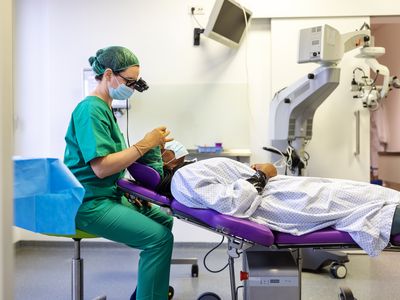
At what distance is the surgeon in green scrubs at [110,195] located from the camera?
142 centimetres

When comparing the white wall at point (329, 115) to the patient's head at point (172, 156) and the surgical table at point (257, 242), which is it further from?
the surgical table at point (257, 242)

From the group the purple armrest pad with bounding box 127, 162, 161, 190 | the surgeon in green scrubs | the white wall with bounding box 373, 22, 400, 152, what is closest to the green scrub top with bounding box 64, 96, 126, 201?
the surgeon in green scrubs

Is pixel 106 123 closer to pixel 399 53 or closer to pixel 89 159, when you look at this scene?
pixel 89 159

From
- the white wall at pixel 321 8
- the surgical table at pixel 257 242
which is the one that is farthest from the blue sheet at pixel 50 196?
the white wall at pixel 321 8

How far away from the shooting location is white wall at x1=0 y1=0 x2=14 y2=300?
543 millimetres

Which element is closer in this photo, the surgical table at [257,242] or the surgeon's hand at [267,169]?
the surgical table at [257,242]

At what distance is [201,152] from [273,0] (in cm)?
135

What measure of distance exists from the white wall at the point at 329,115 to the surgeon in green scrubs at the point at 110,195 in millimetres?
1778

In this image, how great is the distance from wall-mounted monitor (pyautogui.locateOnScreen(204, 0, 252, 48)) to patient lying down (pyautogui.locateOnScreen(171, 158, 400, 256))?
Answer: 5.35 ft

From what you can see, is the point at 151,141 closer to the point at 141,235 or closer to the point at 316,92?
the point at 141,235

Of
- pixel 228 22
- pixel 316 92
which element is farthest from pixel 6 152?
pixel 228 22

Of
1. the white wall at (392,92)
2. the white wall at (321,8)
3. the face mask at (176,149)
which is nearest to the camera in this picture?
the face mask at (176,149)

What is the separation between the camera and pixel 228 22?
109 inches

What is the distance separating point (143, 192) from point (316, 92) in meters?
1.50
